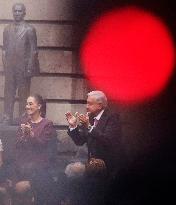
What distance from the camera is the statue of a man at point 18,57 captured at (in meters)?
9.88

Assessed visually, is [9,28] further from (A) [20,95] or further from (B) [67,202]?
(B) [67,202]

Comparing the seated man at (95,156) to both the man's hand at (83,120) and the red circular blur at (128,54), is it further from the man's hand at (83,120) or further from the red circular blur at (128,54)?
the red circular blur at (128,54)

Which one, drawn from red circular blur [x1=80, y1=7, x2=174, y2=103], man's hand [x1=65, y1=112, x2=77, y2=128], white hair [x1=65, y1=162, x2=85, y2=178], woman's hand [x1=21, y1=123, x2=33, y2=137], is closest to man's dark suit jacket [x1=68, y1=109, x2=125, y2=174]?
man's hand [x1=65, y1=112, x2=77, y2=128]

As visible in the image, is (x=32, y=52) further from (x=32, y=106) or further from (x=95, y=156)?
(x=95, y=156)

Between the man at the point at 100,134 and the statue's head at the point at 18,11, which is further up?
the statue's head at the point at 18,11

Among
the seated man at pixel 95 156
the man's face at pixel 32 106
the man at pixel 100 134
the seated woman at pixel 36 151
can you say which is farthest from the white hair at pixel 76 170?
the man's face at pixel 32 106

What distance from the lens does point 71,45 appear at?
1054 cm

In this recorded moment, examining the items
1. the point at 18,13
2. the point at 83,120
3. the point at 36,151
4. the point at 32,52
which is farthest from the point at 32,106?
the point at 18,13

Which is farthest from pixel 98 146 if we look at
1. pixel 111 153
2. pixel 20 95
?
pixel 20 95

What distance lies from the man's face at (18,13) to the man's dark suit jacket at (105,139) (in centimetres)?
291

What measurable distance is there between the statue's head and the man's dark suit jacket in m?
2.92

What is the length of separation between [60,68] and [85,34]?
79 centimetres

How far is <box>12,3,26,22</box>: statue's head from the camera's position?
9.81 m

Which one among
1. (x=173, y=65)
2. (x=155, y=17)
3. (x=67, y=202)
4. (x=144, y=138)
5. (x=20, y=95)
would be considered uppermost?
(x=155, y=17)
